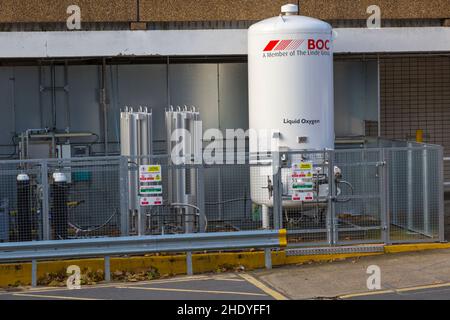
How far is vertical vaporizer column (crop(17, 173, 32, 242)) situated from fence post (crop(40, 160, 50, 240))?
0.45m

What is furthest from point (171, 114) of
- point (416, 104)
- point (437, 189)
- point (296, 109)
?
point (416, 104)

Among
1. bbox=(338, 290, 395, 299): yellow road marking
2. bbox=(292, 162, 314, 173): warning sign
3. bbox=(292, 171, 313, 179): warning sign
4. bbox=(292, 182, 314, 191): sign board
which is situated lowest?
bbox=(338, 290, 395, 299): yellow road marking

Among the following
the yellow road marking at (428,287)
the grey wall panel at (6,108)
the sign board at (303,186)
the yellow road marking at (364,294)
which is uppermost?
the grey wall panel at (6,108)

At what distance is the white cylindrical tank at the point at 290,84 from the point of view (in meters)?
14.9

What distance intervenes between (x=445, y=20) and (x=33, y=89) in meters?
7.72

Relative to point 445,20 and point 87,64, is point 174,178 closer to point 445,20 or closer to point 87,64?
point 87,64

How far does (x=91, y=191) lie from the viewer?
15398 mm

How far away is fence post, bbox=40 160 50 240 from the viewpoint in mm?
13789

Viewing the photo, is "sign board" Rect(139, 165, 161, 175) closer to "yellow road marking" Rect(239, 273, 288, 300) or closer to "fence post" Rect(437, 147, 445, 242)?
"yellow road marking" Rect(239, 273, 288, 300)

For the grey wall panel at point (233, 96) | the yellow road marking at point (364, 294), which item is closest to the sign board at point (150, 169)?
the grey wall panel at point (233, 96)

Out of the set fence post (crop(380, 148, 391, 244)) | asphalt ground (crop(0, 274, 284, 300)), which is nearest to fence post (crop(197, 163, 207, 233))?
asphalt ground (crop(0, 274, 284, 300))

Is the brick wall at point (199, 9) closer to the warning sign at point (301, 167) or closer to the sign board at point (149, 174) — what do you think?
the sign board at point (149, 174)

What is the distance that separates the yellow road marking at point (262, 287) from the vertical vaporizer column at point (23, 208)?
11.1 feet
